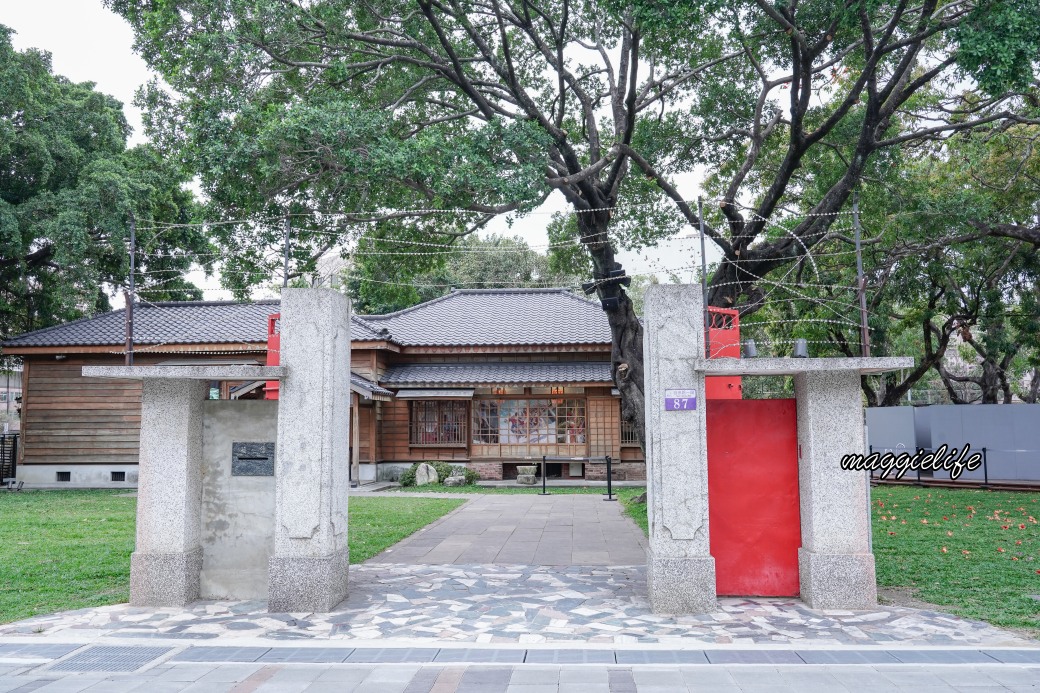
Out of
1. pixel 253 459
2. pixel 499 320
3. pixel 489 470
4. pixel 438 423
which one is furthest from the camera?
pixel 499 320

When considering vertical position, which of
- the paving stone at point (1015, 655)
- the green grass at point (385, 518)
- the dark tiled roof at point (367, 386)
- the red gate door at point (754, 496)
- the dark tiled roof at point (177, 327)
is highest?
the dark tiled roof at point (177, 327)

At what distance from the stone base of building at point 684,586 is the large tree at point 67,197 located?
14505 mm

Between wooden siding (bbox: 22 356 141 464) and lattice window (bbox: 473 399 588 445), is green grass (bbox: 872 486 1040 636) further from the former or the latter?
wooden siding (bbox: 22 356 141 464)

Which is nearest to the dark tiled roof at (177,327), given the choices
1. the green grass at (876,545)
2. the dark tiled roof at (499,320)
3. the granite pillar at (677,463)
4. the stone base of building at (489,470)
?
the dark tiled roof at (499,320)

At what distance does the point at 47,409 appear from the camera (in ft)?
71.4

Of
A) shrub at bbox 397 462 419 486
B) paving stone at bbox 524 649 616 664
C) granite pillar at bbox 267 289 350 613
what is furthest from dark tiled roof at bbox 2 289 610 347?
paving stone at bbox 524 649 616 664

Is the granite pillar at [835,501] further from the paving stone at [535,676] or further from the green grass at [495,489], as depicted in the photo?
the green grass at [495,489]

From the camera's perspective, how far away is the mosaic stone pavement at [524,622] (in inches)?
251

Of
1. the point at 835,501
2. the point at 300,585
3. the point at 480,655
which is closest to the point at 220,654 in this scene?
the point at 300,585

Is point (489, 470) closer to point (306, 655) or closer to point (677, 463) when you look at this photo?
point (677, 463)

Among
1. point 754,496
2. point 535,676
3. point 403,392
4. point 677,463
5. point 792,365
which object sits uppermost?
point 403,392

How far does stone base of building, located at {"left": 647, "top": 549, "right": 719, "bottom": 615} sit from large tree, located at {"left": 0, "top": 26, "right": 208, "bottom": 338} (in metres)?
14.5

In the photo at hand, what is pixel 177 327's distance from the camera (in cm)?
2288

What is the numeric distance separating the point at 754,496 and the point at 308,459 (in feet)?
14.8
